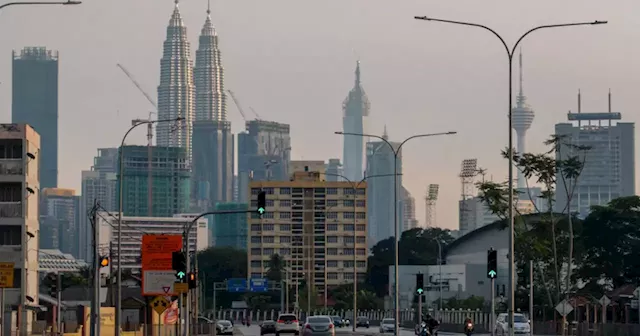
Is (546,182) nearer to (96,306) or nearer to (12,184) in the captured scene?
(12,184)

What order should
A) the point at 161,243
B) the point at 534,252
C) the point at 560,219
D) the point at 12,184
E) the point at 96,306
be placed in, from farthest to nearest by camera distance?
the point at 560,219
the point at 534,252
the point at 12,184
the point at 161,243
the point at 96,306

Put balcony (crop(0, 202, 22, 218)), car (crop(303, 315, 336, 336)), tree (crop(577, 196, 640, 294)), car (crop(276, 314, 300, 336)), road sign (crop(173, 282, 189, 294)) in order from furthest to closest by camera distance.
Result: tree (crop(577, 196, 640, 294)), car (crop(276, 314, 300, 336)), balcony (crop(0, 202, 22, 218)), car (crop(303, 315, 336, 336)), road sign (crop(173, 282, 189, 294))

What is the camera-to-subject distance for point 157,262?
3113 inches

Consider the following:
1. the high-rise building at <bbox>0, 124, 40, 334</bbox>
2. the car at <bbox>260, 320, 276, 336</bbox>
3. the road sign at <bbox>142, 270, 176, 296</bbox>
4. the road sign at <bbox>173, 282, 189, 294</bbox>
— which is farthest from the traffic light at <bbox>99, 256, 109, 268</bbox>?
the car at <bbox>260, 320, 276, 336</bbox>

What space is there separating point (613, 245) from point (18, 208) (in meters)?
59.2

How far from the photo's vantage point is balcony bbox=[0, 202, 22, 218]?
325 feet

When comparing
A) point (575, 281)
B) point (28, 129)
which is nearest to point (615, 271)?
point (575, 281)

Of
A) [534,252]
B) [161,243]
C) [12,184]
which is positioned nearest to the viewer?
[161,243]

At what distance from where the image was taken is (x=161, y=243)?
80.0 metres

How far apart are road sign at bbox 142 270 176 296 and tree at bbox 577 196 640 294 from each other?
60.9 meters

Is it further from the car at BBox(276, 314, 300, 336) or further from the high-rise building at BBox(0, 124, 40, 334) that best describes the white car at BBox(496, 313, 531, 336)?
the high-rise building at BBox(0, 124, 40, 334)

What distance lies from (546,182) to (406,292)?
71.9m

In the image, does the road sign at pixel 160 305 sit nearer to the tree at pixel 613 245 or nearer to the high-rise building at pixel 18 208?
the high-rise building at pixel 18 208


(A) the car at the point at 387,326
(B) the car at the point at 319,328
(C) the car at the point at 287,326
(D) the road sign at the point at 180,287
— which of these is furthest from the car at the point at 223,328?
(D) the road sign at the point at 180,287
